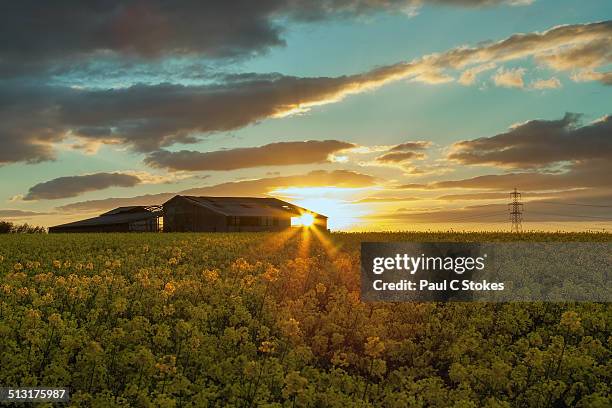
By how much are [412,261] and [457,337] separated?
25.1 ft

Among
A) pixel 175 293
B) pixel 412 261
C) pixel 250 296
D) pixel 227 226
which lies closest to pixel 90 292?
pixel 175 293

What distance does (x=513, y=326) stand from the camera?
1277cm

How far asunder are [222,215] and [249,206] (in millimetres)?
6294

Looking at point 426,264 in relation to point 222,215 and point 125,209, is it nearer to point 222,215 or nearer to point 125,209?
point 222,215

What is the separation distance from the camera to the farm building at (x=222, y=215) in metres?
71.2

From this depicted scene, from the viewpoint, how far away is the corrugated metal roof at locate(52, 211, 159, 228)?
7601 centimetres

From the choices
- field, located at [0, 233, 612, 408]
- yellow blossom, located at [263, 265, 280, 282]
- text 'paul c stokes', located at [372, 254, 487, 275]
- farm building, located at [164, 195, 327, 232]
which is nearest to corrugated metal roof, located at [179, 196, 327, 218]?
farm building, located at [164, 195, 327, 232]

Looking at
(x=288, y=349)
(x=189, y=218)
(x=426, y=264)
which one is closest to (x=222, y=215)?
(x=189, y=218)

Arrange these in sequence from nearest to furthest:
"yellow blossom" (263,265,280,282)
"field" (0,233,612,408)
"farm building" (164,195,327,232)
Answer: "field" (0,233,612,408) → "yellow blossom" (263,265,280,282) → "farm building" (164,195,327,232)

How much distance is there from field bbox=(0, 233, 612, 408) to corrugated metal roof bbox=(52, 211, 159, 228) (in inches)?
2375

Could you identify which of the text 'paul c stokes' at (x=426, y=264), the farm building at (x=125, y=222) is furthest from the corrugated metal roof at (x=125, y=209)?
the text 'paul c stokes' at (x=426, y=264)

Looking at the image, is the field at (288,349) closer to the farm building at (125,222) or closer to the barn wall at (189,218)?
the barn wall at (189,218)

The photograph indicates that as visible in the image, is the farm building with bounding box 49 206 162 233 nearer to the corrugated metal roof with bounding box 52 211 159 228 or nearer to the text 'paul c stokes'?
the corrugated metal roof with bounding box 52 211 159 228

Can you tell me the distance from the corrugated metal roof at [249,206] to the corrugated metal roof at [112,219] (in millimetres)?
6948
